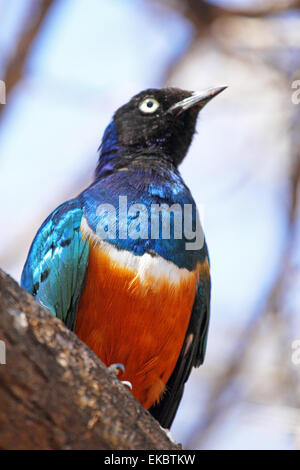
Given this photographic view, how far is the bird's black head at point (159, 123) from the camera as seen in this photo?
5.74 m

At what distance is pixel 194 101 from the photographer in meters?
5.79

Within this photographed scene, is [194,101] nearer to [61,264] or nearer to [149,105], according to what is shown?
[149,105]

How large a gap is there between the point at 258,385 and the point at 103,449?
639 centimetres

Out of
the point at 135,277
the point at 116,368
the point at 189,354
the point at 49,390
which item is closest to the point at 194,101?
the point at 135,277

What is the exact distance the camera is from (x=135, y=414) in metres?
3.21

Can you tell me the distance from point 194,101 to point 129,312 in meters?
2.18

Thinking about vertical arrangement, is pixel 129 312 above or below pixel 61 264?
below

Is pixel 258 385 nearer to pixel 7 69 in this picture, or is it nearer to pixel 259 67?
pixel 259 67

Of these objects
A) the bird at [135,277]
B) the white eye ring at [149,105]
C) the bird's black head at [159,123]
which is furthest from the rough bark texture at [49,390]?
the white eye ring at [149,105]

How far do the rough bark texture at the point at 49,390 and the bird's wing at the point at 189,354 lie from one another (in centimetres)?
190

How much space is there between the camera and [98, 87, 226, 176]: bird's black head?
18.8ft

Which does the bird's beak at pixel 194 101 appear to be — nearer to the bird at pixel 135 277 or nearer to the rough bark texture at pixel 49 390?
the bird at pixel 135 277

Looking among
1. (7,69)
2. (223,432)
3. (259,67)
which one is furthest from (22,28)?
(223,432)
